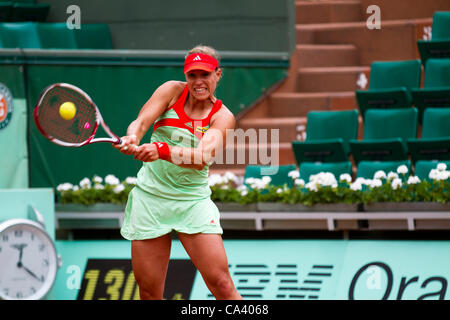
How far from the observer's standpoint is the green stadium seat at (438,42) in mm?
7551

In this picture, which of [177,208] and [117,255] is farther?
[117,255]

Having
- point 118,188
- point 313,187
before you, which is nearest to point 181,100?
point 313,187

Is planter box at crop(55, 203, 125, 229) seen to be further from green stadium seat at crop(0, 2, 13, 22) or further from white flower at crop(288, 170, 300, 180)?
green stadium seat at crop(0, 2, 13, 22)

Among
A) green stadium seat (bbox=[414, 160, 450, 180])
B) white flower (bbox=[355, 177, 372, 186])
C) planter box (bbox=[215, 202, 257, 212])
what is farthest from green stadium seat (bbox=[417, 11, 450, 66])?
planter box (bbox=[215, 202, 257, 212])

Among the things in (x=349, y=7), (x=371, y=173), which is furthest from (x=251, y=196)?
(x=349, y=7)

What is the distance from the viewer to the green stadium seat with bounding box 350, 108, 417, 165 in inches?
247

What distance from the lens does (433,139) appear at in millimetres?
6129

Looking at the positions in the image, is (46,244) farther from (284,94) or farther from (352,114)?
Answer: (284,94)

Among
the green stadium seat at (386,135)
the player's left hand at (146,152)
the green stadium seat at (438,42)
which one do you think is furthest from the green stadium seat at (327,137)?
the player's left hand at (146,152)

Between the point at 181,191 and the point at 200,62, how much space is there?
0.57 meters

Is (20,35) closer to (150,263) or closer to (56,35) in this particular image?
(56,35)

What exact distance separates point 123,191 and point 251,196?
1003 millimetres

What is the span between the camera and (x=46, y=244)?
5617 mm
